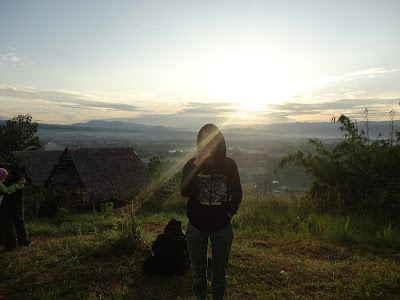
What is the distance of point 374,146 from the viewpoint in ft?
29.1

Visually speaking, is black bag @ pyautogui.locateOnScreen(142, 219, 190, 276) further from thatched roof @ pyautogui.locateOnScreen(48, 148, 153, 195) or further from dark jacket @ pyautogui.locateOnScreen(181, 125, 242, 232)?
thatched roof @ pyautogui.locateOnScreen(48, 148, 153, 195)

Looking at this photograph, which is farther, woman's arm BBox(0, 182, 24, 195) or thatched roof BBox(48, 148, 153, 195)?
thatched roof BBox(48, 148, 153, 195)

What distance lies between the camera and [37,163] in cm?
2216

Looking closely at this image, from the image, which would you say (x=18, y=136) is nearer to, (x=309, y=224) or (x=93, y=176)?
(x=93, y=176)

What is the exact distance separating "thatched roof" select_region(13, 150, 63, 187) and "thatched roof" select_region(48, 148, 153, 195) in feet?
16.6

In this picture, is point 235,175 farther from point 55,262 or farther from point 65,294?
point 55,262

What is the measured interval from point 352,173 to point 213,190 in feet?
24.8

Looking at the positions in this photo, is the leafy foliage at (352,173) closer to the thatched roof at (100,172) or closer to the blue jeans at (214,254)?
the blue jeans at (214,254)

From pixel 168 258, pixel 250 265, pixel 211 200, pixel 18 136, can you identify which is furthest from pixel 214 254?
pixel 18 136

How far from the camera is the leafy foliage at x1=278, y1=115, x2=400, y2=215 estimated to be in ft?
25.8

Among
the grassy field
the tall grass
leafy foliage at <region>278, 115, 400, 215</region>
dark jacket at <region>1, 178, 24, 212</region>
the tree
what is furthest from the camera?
the tree

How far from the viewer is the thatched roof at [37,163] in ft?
68.9

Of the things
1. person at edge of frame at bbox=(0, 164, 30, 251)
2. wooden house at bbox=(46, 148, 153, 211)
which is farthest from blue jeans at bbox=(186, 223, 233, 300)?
wooden house at bbox=(46, 148, 153, 211)

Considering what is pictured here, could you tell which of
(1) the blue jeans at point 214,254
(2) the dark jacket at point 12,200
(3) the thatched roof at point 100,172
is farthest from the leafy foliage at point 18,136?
(1) the blue jeans at point 214,254
